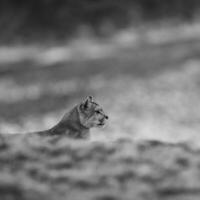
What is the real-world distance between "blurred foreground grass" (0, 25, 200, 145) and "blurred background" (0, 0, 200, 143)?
0.02 metres

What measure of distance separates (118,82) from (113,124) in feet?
9.90

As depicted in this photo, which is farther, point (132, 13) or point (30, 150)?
point (132, 13)

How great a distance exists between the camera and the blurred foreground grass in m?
8.34

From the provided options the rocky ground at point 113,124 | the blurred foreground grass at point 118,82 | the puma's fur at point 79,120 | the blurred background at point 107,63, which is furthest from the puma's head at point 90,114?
the blurred background at point 107,63

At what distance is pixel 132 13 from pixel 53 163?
1415 centimetres

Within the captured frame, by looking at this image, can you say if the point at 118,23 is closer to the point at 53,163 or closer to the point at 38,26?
the point at 38,26

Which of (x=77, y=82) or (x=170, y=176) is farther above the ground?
(x=77, y=82)

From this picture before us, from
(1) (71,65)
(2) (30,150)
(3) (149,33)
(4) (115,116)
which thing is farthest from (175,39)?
(2) (30,150)

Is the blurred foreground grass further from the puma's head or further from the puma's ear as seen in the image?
the puma's ear

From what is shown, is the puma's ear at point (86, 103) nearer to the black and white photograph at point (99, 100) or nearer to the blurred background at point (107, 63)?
the black and white photograph at point (99, 100)

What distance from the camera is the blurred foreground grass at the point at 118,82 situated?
8.34m

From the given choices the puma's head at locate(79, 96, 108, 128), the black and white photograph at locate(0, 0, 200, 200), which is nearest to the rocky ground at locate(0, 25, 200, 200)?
the black and white photograph at locate(0, 0, 200, 200)

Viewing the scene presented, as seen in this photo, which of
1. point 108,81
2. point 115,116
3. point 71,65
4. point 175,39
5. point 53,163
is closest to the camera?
point 53,163

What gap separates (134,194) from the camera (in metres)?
1.32
